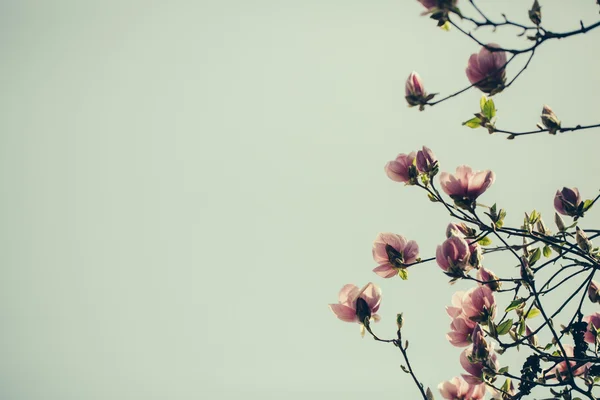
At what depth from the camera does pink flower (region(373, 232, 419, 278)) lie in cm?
160

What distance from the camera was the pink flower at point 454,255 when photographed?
1.43 metres

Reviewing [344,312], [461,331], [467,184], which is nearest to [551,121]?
[467,184]

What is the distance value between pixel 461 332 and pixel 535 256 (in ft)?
1.20

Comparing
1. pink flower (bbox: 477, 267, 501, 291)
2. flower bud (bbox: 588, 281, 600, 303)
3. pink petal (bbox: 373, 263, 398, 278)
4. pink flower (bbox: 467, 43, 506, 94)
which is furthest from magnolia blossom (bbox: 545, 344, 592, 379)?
pink flower (bbox: 467, 43, 506, 94)

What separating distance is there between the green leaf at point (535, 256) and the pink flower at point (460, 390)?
17.1 inches

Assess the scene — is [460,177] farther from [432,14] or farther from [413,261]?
[432,14]

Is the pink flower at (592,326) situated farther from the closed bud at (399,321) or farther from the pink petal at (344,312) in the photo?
the pink petal at (344,312)

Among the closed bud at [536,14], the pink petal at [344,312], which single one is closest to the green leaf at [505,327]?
the pink petal at [344,312]

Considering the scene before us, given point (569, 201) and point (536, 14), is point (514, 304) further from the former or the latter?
point (536, 14)

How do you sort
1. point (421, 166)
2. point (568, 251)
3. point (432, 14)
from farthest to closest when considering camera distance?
point (421, 166), point (568, 251), point (432, 14)

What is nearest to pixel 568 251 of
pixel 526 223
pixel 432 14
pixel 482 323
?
pixel 526 223

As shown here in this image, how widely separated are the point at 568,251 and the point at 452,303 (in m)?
0.38

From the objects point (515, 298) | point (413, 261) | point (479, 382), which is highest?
point (413, 261)

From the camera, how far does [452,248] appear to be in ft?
4.68
